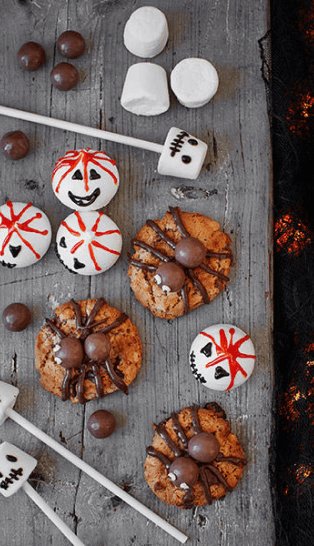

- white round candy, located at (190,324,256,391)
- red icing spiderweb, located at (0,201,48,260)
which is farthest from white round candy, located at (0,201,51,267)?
white round candy, located at (190,324,256,391)

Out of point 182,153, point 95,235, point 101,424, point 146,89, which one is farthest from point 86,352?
point 146,89

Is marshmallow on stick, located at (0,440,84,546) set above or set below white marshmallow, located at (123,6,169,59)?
below

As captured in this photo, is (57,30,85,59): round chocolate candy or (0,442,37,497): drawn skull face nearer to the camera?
(0,442,37,497): drawn skull face

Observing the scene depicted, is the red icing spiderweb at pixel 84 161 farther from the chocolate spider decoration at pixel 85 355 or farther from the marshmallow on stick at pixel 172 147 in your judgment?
the chocolate spider decoration at pixel 85 355

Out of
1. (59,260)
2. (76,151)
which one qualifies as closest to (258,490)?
(59,260)

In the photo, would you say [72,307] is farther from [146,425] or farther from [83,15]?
[83,15]

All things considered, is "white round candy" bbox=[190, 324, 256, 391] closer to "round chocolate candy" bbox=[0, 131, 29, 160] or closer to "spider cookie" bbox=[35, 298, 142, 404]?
"spider cookie" bbox=[35, 298, 142, 404]

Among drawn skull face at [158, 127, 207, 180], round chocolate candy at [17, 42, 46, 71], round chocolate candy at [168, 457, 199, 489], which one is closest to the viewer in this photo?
round chocolate candy at [168, 457, 199, 489]

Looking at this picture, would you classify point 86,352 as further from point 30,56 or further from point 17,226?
point 30,56
